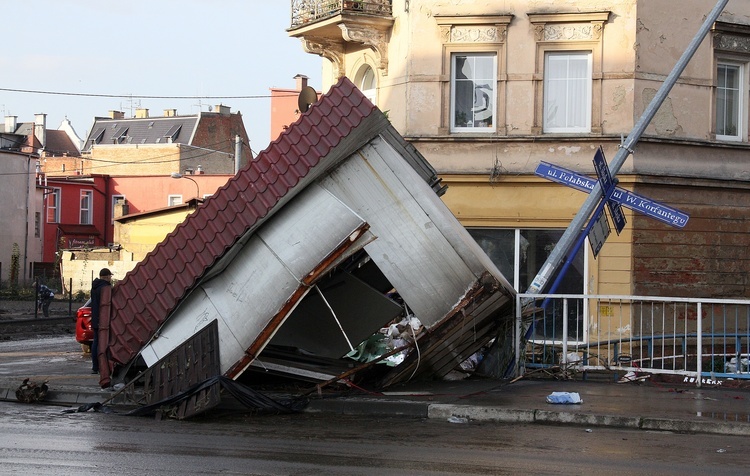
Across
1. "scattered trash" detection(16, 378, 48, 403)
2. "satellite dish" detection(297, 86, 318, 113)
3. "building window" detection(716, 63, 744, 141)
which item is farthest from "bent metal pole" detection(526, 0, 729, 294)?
Result: "building window" detection(716, 63, 744, 141)

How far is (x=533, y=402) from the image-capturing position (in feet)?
40.0

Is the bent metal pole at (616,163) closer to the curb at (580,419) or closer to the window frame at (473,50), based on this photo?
the curb at (580,419)

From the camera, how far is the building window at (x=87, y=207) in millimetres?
68812

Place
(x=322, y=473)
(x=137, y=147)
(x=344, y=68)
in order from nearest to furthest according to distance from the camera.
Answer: (x=322, y=473)
(x=344, y=68)
(x=137, y=147)

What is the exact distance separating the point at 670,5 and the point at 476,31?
3.77 meters

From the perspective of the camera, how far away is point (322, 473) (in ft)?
26.0

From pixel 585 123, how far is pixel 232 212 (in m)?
10.4

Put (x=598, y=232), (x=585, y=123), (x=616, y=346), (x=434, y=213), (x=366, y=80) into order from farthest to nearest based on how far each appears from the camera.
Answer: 1. (x=366, y=80)
2. (x=585, y=123)
3. (x=616, y=346)
4. (x=598, y=232)
5. (x=434, y=213)

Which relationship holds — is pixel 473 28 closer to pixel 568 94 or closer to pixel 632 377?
pixel 568 94

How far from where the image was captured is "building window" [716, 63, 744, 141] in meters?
21.3

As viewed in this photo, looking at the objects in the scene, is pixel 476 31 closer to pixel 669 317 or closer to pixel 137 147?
pixel 669 317

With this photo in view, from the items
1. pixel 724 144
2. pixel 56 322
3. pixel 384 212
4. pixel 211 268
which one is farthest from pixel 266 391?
pixel 56 322

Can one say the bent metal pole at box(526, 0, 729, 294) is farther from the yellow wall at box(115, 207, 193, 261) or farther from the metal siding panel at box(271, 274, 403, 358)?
the yellow wall at box(115, 207, 193, 261)

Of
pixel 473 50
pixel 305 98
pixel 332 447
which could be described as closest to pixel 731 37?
pixel 473 50
